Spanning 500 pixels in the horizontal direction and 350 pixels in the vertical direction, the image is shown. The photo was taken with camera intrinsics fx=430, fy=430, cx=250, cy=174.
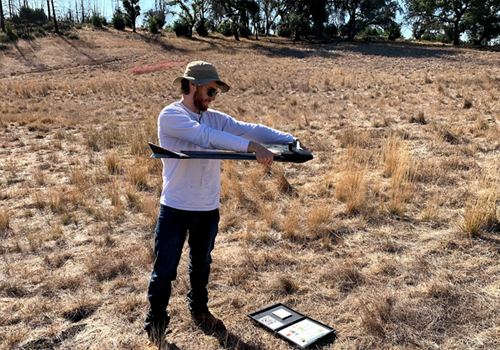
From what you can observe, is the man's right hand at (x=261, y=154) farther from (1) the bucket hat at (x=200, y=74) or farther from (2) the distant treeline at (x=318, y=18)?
(2) the distant treeline at (x=318, y=18)

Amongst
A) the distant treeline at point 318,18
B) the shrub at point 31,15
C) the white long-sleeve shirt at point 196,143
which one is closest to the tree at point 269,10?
the distant treeline at point 318,18

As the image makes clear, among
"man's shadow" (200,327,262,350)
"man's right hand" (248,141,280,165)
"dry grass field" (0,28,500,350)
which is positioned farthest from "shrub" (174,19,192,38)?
"man's right hand" (248,141,280,165)

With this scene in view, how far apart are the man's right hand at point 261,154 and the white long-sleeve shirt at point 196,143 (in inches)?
1.6

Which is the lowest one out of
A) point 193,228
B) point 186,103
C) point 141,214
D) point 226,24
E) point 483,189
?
point 141,214

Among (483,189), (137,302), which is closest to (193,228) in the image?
(137,302)

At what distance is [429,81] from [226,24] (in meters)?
41.1

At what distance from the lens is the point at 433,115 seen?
1145 centimetres

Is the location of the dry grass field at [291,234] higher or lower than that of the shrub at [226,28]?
lower

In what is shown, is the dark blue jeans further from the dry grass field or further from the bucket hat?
the bucket hat

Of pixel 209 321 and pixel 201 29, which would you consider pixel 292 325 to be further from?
pixel 201 29

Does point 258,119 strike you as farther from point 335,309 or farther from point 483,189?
point 335,309

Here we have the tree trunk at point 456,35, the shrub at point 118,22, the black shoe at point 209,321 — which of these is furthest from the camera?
the shrub at point 118,22

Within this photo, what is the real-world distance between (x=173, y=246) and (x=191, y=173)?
0.54 m

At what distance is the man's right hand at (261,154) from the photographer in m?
2.70
